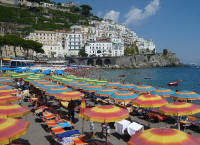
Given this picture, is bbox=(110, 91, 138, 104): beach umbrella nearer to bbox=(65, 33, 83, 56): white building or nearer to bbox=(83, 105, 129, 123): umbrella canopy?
bbox=(83, 105, 129, 123): umbrella canopy

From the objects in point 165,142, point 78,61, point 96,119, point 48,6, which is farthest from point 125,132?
point 48,6

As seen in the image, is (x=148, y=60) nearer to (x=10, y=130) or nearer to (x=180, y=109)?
(x=180, y=109)

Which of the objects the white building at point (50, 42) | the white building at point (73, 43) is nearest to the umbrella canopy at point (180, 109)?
the white building at point (50, 42)

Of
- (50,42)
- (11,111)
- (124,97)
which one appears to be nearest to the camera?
(11,111)

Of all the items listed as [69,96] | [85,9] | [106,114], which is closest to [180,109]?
[106,114]

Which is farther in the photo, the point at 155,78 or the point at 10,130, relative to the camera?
the point at 155,78

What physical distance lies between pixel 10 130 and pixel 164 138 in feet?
15.1

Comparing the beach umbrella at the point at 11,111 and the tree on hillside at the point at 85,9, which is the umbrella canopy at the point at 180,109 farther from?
the tree on hillside at the point at 85,9

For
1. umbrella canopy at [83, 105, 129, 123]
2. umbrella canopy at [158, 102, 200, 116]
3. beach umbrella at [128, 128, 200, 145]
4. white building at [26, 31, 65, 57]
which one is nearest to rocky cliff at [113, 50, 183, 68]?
white building at [26, 31, 65, 57]

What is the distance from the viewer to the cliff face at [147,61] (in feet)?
341

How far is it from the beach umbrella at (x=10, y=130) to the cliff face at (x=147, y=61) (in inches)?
3784

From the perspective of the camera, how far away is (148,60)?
116 meters

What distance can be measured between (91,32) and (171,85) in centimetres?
9781

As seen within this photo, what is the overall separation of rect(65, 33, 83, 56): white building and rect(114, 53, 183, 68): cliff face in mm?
25876
